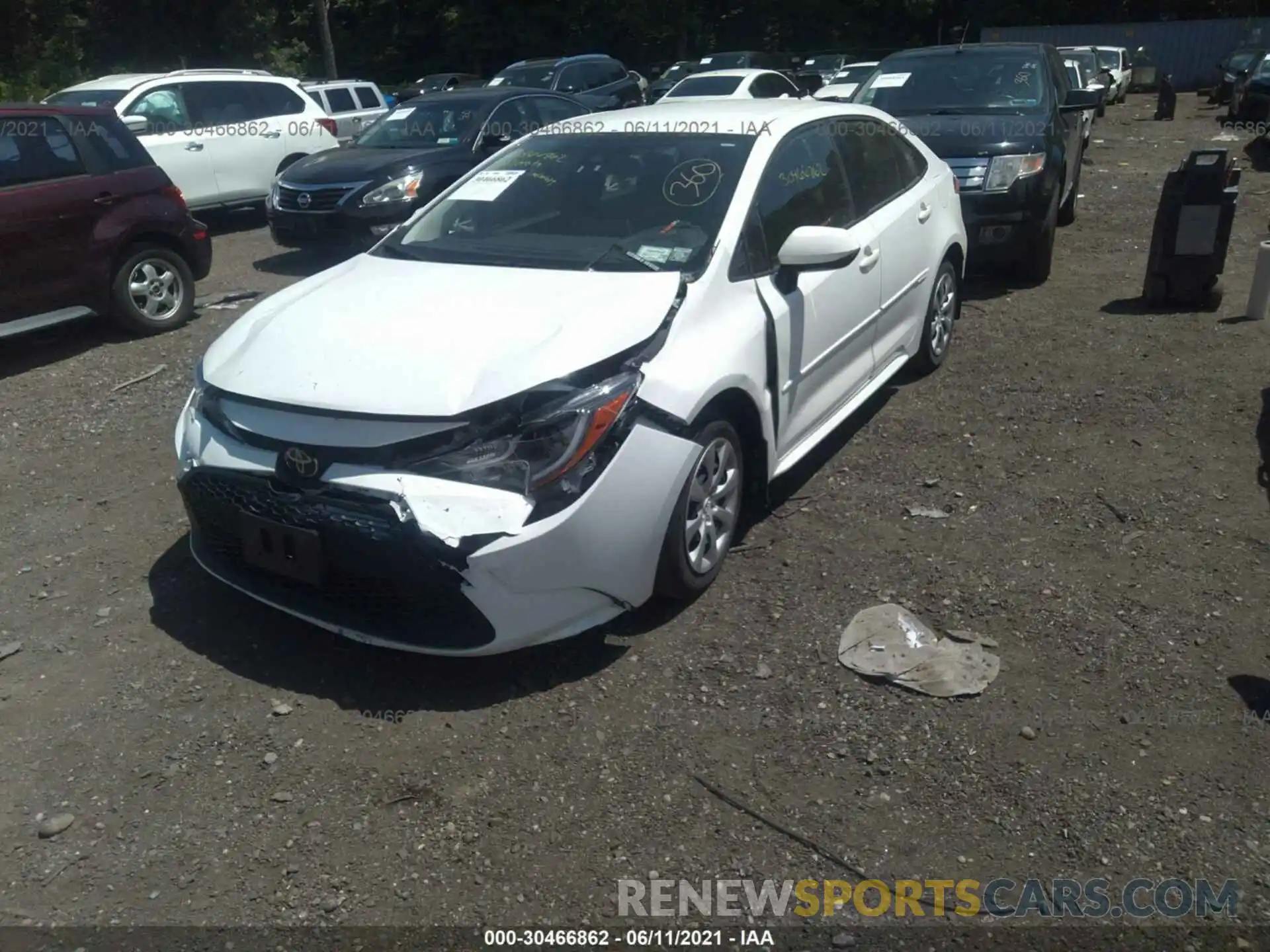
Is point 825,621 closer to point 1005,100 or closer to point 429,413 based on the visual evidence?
point 429,413

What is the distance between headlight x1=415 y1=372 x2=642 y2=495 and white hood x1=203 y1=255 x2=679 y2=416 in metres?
0.12

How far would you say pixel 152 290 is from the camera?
7828 millimetres

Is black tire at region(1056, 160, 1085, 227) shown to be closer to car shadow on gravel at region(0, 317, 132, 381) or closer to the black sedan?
the black sedan

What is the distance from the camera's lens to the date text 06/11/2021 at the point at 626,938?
263 centimetres

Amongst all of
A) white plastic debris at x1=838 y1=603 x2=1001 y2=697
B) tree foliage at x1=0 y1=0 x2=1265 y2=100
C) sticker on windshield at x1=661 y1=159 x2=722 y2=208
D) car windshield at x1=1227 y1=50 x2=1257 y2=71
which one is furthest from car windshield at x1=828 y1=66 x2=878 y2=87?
white plastic debris at x1=838 y1=603 x2=1001 y2=697

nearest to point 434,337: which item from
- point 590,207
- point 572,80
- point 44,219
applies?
point 590,207

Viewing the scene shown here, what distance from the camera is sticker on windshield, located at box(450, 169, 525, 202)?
15.8 feet

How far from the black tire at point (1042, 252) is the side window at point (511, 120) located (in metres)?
4.95

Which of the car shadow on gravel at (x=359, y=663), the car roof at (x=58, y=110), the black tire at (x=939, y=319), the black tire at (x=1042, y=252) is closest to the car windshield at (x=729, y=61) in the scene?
the black tire at (x=1042, y=252)

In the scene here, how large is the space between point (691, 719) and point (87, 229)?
5.98 metres

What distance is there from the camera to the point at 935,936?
103 inches

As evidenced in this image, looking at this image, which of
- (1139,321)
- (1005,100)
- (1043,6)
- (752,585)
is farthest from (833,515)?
(1043,6)

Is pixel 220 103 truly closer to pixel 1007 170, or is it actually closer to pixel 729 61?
pixel 1007 170

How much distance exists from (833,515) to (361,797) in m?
2.43
